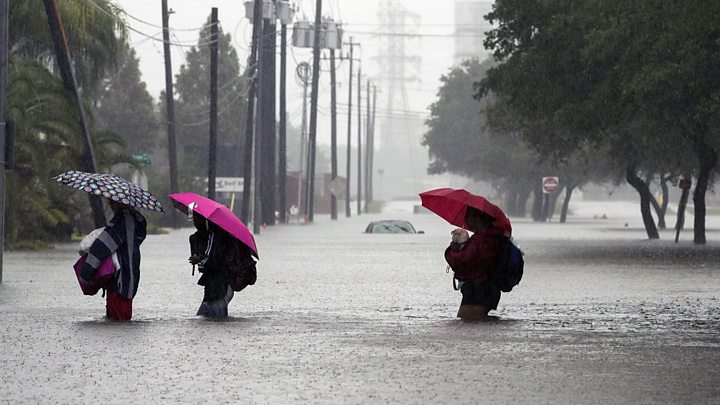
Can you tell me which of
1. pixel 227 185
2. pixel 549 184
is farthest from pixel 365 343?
pixel 549 184

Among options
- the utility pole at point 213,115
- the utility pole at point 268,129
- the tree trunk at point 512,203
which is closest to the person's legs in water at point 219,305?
the utility pole at point 213,115

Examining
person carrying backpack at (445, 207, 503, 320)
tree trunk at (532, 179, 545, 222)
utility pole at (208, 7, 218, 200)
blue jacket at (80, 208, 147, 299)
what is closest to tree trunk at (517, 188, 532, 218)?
tree trunk at (532, 179, 545, 222)

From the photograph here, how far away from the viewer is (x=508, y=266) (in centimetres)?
1845

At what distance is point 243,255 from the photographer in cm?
1877

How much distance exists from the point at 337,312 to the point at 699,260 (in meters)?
19.3

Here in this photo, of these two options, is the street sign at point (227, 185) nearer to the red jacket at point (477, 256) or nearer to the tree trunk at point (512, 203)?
the red jacket at point (477, 256)

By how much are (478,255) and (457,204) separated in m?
0.90

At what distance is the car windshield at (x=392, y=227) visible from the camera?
2530 inches

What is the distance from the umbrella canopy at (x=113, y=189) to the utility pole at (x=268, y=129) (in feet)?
184

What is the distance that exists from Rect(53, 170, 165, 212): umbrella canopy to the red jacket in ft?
10.6

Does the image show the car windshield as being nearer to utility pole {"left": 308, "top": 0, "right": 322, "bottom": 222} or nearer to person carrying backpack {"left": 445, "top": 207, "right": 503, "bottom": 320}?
utility pole {"left": 308, "top": 0, "right": 322, "bottom": 222}

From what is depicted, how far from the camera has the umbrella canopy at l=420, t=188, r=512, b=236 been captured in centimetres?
1853

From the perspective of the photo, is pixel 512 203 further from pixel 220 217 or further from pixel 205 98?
pixel 220 217

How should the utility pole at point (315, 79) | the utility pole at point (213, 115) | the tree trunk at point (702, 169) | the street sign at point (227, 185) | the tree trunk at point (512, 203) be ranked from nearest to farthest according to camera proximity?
1. the tree trunk at point (702, 169)
2. the utility pole at point (213, 115)
3. the street sign at point (227, 185)
4. the utility pole at point (315, 79)
5. the tree trunk at point (512, 203)
